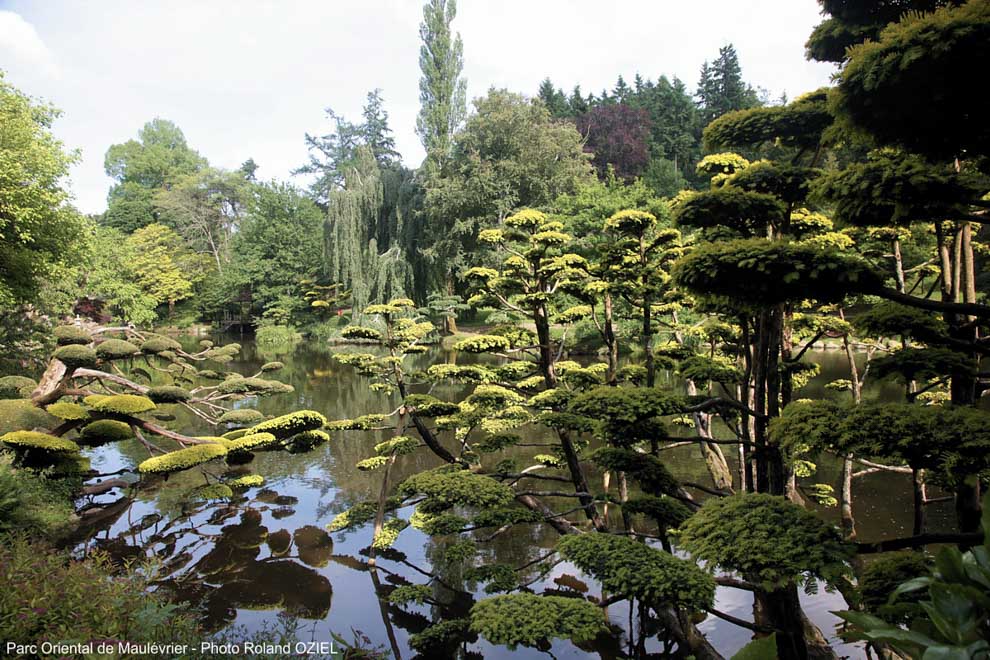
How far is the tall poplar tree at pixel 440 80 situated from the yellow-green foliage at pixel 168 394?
62.5 ft

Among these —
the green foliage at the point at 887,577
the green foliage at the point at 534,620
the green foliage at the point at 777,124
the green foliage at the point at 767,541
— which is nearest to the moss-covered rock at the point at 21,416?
the green foliage at the point at 534,620

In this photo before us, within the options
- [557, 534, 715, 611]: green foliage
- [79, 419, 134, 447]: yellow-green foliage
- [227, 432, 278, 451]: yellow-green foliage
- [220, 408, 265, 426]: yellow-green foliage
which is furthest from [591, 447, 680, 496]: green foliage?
[79, 419, 134, 447]: yellow-green foliage

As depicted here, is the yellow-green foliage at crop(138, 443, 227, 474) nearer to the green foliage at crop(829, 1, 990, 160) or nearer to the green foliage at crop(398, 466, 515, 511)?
the green foliage at crop(398, 466, 515, 511)

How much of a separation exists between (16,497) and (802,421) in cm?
720

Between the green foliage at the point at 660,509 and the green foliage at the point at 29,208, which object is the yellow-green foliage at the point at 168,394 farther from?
the green foliage at the point at 660,509

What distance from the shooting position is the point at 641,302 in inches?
234

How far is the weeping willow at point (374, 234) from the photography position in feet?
70.0

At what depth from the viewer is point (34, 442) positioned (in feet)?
20.3

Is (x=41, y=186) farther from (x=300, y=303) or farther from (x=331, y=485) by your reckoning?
(x=300, y=303)

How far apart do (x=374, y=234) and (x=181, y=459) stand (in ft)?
55.6

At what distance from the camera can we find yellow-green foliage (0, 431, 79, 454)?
20.0 ft

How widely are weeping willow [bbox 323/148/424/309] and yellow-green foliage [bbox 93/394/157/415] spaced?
14069 mm

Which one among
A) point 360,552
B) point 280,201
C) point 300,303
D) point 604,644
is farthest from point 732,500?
point 280,201

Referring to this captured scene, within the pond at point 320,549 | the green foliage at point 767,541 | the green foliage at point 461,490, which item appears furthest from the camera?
the pond at point 320,549
